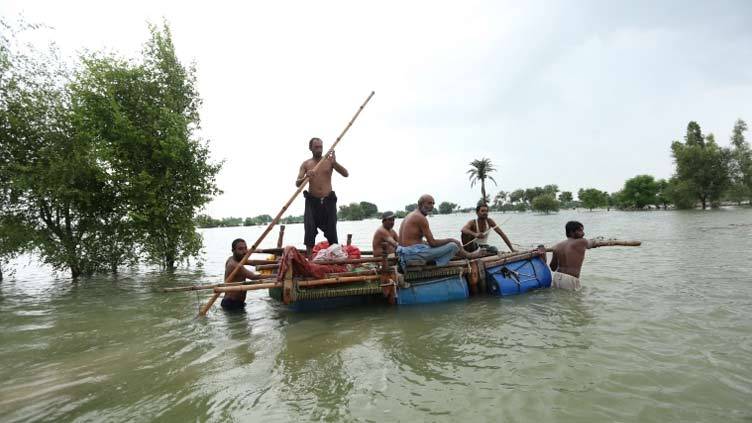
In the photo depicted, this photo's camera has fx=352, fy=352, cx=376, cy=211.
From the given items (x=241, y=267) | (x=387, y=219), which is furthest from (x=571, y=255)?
(x=241, y=267)

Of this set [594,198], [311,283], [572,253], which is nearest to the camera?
[311,283]

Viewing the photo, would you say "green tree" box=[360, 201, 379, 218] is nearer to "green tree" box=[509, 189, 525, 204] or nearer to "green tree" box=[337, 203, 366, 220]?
"green tree" box=[337, 203, 366, 220]

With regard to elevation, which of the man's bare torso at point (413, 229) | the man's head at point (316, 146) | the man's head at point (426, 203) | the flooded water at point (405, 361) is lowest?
the flooded water at point (405, 361)

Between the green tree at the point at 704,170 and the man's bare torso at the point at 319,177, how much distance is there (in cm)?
7337

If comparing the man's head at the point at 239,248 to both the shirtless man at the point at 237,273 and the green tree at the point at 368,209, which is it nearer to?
the shirtless man at the point at 237,273

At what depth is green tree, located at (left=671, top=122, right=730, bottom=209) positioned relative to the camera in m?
57.2

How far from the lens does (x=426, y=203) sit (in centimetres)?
717

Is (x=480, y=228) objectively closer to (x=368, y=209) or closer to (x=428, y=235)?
(x=428, y=235)

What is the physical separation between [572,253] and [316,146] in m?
6.34

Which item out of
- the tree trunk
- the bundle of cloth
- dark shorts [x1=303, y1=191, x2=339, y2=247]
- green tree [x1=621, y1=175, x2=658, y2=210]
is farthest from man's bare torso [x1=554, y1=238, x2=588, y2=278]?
green tree [x1=621, y1=175, x2=658, y2=210]

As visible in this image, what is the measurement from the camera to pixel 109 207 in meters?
12.5

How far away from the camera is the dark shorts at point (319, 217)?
306 inches

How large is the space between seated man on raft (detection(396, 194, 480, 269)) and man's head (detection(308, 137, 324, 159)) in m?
2.42

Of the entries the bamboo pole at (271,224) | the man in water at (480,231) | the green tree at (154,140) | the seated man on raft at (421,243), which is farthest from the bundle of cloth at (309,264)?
the green tree at (154,140)
